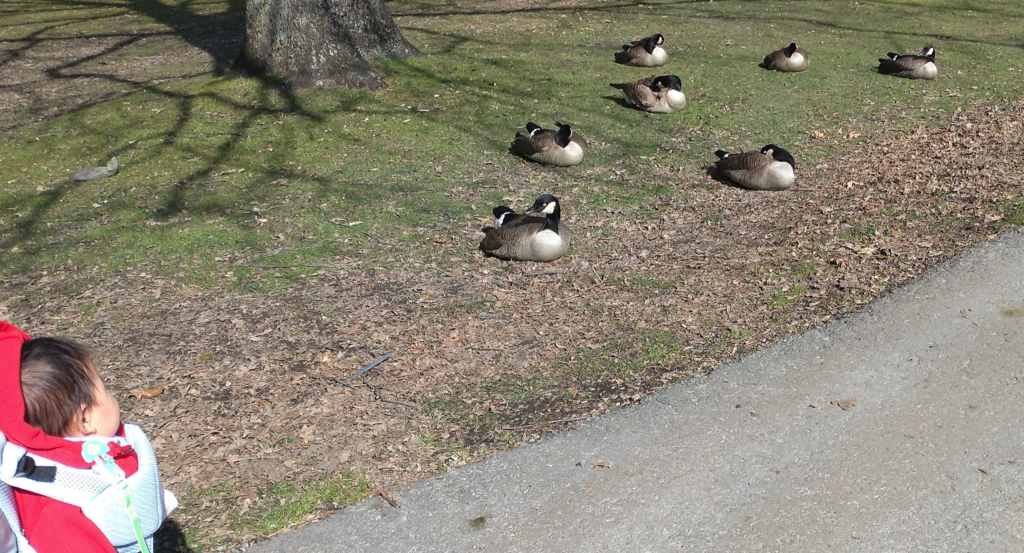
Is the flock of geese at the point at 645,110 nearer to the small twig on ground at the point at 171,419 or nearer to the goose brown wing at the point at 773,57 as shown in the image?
the goose brown wing at the point at 773,57

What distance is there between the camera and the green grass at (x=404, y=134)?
6.76 m

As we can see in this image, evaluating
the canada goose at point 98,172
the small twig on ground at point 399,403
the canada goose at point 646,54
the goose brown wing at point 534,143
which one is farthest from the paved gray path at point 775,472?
the canada goose at point 646,54

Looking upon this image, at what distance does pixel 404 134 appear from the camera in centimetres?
896

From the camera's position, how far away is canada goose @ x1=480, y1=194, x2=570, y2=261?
20.2 ft

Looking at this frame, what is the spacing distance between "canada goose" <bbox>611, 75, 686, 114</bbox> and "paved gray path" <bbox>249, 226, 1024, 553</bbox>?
5.31m

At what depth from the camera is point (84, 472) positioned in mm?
2164

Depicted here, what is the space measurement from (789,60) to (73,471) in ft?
36.5

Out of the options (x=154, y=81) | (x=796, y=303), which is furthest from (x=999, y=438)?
(x=154, y=81)

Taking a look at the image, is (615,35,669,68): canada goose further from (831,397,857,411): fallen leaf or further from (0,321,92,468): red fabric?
(0,321,92,468): red fabric

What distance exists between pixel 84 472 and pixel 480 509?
200 cm

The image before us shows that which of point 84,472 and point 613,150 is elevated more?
point 84,472

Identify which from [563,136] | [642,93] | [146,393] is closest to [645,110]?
[642,93]

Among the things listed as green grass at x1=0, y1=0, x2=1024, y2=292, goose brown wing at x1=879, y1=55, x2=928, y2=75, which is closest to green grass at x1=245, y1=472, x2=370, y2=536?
green grass at x1=0, y1=0, x2=1024, y2=292

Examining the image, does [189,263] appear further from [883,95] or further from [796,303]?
[883,95]
